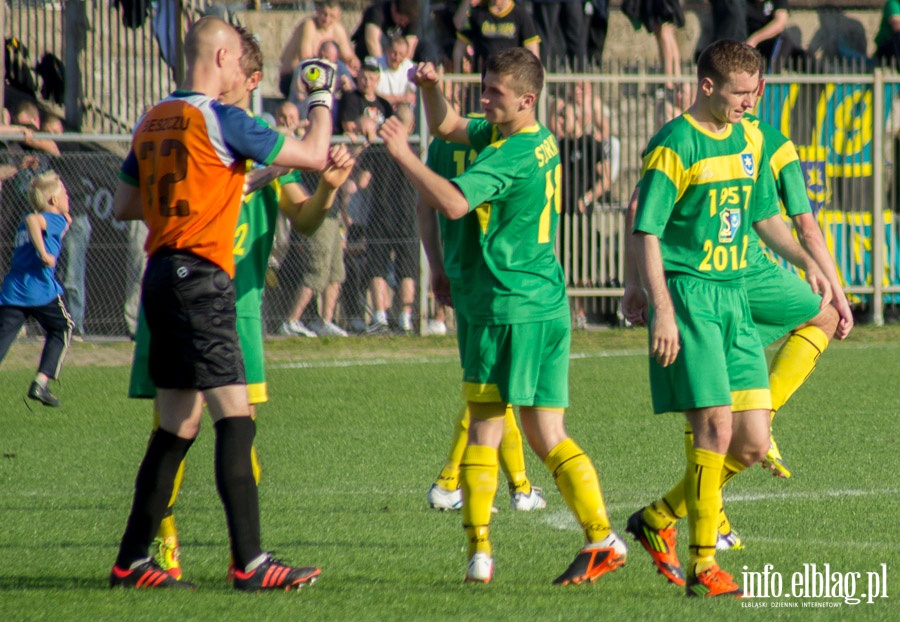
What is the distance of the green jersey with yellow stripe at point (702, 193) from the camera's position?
17.3ft

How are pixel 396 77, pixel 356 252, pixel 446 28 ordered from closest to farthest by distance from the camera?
Result: pixel 356 252 < pixel 396 77 < pixel 446 28

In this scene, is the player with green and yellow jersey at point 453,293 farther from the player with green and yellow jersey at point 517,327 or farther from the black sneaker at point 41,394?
the black sneaker at point 41,394

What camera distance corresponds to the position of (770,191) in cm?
568

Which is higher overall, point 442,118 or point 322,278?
point 442,118

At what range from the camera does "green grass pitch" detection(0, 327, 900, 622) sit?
16.6 feet

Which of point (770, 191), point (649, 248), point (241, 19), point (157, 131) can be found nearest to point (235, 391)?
point (157, 131)

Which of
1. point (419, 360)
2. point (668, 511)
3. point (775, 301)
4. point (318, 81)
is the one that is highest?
point (318, 81)

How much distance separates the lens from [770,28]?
17.6 metres

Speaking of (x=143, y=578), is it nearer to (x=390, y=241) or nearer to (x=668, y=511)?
(x=668, y=511)

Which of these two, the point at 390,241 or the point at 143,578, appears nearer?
the point at 143,578

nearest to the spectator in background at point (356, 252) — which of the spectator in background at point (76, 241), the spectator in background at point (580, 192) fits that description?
the spectator in background at point (580, 192)

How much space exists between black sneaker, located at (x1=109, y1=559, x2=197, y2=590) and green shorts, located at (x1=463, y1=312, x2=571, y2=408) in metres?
1.32

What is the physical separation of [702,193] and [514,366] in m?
0.96

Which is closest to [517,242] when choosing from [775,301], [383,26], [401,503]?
[775,301]
